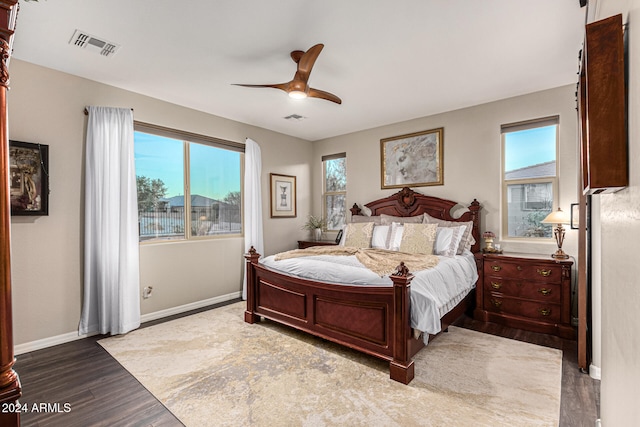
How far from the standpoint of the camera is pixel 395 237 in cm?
417

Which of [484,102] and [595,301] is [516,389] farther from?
[484,102]

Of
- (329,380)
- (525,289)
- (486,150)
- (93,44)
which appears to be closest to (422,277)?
(329,380)

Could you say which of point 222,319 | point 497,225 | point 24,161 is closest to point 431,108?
point 497,225

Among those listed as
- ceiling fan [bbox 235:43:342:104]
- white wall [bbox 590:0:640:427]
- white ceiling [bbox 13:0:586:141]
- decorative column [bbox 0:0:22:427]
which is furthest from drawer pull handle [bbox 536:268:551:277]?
decorative column [bbox 0:0:22:427]

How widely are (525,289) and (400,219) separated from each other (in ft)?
5.83

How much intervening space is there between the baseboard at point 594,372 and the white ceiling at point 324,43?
2639mm

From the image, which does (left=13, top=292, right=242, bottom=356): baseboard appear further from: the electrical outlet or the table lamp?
Answer: the table lamp

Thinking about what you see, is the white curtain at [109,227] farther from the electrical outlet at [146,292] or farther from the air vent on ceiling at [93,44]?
the air vent on ceiling at [93,44]

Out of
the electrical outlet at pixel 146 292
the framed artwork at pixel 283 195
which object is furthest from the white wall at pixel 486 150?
the electrical outlet at pixel 146 292

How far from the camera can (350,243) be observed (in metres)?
4.50

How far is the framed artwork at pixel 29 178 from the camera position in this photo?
2.85 metres

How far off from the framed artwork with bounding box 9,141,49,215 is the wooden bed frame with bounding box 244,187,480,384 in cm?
208

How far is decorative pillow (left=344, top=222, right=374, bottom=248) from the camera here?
14.4 ft

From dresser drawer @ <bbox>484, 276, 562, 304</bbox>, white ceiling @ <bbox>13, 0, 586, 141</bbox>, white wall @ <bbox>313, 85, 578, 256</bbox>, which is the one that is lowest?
dresser drawer @ <bbox>484, 276, 562, 304</bbox>
